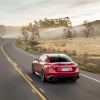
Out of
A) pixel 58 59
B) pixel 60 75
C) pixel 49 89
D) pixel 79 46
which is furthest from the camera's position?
pixel 79 46

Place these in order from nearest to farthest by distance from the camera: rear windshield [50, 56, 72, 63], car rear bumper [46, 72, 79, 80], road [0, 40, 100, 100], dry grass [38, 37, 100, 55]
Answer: road [0, 40, 100, 100], car rear bumper [46, 72, 79, 80], rear windshield [50, 56, 72, 63], dry grass [38, 37, 100, 55]

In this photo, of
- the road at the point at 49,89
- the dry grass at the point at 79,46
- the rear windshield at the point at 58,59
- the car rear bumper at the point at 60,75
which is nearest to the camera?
the road at the point at 49,89

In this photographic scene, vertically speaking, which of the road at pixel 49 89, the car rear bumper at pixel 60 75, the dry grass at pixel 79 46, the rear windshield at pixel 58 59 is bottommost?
the dry grass at pixel 79 46

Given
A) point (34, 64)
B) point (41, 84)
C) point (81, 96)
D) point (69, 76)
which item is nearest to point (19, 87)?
point (41, 84)

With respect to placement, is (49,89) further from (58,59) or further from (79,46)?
(79,46)

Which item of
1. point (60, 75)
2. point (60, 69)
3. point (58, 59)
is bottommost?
point (60, 75)

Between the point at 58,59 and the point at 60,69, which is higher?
the point at 58,59

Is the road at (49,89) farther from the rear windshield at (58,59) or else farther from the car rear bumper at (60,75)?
the rear windshield at (58,59)

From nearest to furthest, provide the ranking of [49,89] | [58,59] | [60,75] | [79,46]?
[49,89]
[60,75]
[58,59]
[79,46]

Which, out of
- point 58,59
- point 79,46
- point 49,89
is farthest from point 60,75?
point 79,46

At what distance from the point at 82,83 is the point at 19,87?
3.30 meters

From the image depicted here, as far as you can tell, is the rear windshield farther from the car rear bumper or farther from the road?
the road

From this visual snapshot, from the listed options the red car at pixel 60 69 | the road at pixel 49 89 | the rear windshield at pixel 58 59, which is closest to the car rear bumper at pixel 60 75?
the red car at pixel 60 69

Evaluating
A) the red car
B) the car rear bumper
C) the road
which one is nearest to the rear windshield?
the red car
